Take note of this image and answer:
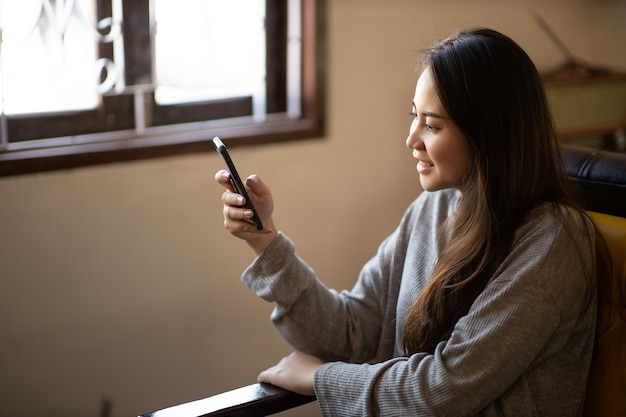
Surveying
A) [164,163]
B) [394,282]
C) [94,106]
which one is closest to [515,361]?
[394,282]

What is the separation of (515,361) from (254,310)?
1171 millimetres

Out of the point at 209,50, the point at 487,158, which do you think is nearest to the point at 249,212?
the point at 487,158

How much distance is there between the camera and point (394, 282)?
1658 mm

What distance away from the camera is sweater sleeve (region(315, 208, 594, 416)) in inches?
51.2

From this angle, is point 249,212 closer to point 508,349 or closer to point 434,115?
point 434,115

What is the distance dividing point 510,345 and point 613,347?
24 cm

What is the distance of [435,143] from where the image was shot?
4.58 feet

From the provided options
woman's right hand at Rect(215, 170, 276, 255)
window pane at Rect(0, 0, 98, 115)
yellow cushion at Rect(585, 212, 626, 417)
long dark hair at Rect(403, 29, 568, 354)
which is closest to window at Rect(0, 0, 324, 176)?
window pane at Rect(0, 0, 98, 115)

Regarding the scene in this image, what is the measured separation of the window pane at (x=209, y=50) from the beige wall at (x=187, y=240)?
7.8 inches

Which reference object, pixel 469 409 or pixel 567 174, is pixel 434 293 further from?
pixel 567 174

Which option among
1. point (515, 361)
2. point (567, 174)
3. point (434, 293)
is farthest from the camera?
point (567, 174)

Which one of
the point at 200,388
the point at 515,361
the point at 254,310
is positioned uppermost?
the point at 515,361

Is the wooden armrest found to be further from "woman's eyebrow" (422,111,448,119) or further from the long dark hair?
"woman's eyebrow" (422,111,448,119)

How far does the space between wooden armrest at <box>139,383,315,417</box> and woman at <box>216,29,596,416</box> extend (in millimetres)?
27
